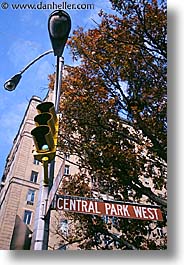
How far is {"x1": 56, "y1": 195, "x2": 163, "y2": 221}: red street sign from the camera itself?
2.69 metres

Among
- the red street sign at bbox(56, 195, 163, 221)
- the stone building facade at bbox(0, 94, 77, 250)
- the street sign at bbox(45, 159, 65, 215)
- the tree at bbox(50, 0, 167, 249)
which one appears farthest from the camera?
the tree at bbox(50, 0, 167, 249)

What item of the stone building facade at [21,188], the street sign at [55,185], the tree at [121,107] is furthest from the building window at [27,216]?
the tree at [121,107]

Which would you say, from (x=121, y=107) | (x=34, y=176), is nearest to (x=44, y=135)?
(x=34, y=176)

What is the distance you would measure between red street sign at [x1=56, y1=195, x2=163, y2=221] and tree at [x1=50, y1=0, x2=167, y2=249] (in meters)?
0.05

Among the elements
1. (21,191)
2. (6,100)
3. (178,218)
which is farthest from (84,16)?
(178,218)

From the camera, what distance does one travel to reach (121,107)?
→ 122 inches

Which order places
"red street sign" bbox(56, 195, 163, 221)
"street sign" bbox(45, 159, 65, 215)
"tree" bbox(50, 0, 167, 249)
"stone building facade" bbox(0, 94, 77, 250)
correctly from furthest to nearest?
1. "tree" bbox(50, 0, 167, 249)
2. "red street sign" bbox(56, 195, 163, 221)
3. "stone building facade" bbox(0, 94, 77, 250)
4. "street sign" bbox(45, 159, 65, 215)

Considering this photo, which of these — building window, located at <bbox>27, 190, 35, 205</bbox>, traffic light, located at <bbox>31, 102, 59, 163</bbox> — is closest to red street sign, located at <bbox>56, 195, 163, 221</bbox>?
building window, located at <bbox>27, 190, 35, 205</bbox>

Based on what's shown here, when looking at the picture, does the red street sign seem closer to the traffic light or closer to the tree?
the tree

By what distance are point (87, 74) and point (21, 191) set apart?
96 centimetres

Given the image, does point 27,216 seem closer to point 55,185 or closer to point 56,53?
point 55,185

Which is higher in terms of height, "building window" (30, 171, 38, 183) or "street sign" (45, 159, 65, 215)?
"building window" (30, 171, 38, 183)

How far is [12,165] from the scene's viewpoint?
279 centimetres

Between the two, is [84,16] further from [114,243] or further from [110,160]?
[114,243]
